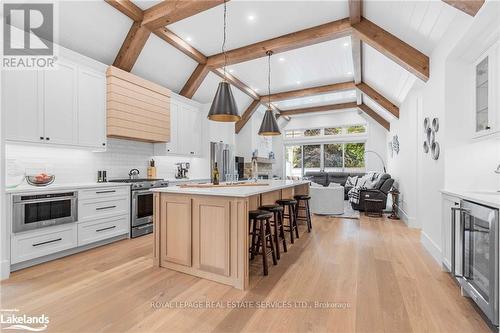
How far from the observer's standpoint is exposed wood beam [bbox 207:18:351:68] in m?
3.86

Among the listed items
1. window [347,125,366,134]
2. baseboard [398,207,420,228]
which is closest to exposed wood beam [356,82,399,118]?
baseboard [398,207,420,228]

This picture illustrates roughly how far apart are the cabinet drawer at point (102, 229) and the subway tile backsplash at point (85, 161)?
0.81 m

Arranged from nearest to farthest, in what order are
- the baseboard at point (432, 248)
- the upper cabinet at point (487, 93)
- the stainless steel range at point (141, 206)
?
1. the upper cabinet at point (487, 93)
2. the baseboard at point (432, 248)
3. the stainless steel range at point (141, 206)

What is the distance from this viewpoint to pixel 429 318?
187 centimetres

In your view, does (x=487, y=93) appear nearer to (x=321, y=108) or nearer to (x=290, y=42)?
(x=290, y=42)

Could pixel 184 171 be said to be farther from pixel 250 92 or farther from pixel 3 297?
pixel 3 297

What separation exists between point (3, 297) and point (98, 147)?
215 cm

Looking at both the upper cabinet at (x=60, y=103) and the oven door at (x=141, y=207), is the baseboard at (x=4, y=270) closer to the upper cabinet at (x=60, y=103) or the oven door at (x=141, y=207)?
the upper cabinet at (x=60, y=103)

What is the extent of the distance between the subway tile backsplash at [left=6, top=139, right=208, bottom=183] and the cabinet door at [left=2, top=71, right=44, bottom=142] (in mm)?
366

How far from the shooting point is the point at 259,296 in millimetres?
2188

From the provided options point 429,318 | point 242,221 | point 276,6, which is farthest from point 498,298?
point 276,6

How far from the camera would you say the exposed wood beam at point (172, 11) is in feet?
10.3

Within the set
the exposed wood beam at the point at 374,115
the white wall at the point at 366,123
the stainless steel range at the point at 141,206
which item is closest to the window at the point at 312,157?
the white wall at the point at 366,123

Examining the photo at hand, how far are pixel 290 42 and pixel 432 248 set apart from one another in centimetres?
381
